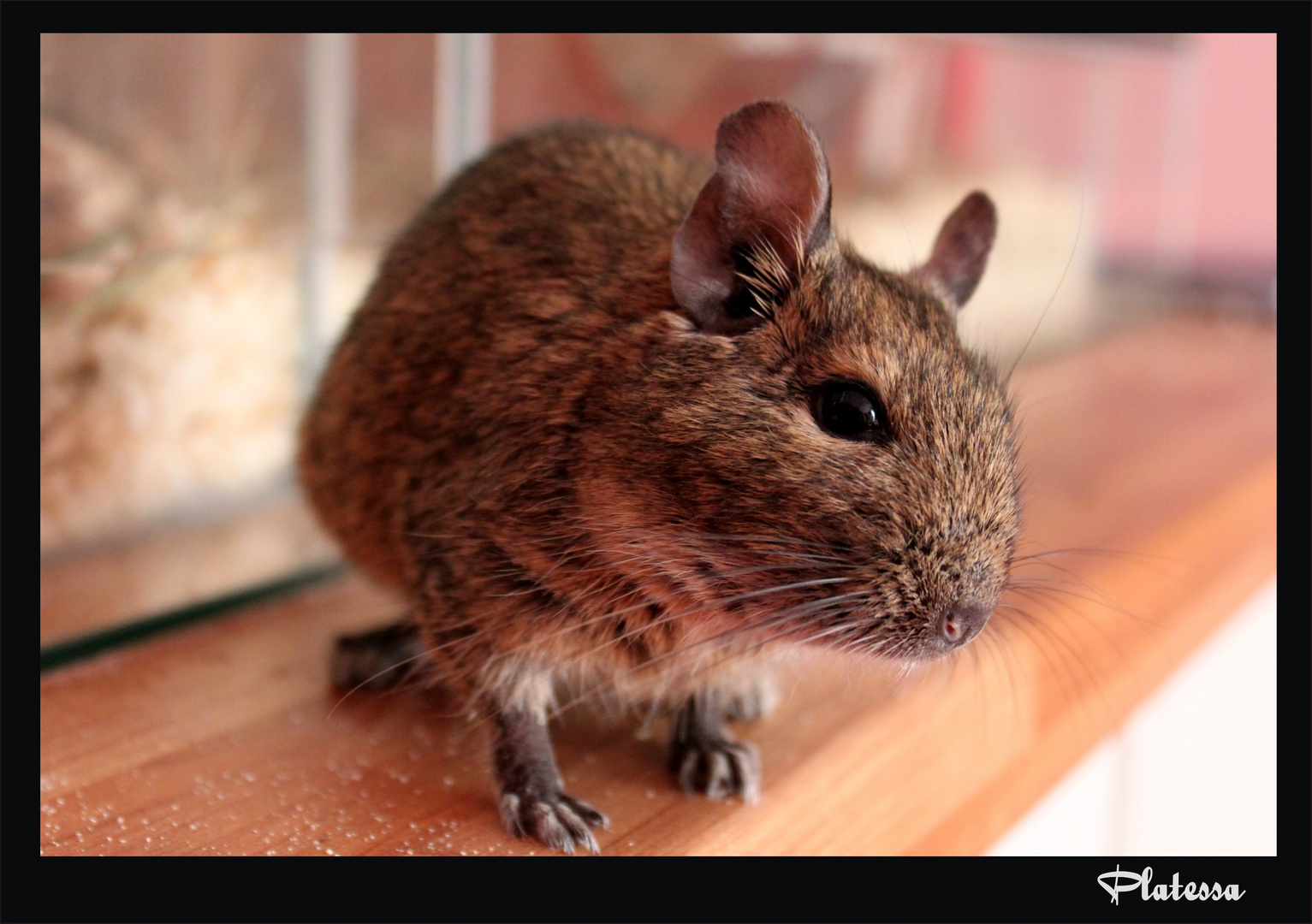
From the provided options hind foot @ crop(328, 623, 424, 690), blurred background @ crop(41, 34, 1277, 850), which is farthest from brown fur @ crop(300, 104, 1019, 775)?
blurred background @ crop(41, 34, 1277, 850)

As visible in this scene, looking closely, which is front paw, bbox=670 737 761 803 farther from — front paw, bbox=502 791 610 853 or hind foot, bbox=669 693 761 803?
front paw, bbox=502 791 610 853

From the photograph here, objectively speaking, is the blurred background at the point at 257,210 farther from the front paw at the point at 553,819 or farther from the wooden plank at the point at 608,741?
the front paw at the point at 553,819

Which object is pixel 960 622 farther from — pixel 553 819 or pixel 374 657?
pixel 374 657

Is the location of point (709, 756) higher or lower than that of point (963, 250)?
lower

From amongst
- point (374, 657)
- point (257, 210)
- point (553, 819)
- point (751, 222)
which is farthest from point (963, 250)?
point (257, 210)

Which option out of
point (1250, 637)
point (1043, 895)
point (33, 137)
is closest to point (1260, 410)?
point (1250, 637)

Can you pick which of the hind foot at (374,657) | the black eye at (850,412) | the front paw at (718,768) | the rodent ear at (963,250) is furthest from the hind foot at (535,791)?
the rodent ear at (963,250)
